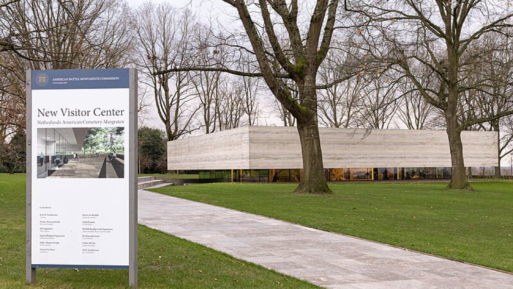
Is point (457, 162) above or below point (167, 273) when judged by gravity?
above

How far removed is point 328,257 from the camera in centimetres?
878

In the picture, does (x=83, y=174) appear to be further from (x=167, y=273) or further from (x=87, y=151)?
(x=167, y=273)

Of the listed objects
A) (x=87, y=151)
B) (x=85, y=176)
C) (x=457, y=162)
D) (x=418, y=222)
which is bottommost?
(x=418, y=222)

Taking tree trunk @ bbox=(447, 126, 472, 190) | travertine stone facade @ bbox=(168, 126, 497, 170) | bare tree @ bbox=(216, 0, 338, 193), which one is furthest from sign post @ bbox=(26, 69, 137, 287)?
travertine stone facade @ bbox=(168, 126, 497, 170)

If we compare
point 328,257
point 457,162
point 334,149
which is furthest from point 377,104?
point 328,257

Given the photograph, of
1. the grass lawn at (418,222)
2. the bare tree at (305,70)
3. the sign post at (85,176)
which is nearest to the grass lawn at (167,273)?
the sign post at (85,176)

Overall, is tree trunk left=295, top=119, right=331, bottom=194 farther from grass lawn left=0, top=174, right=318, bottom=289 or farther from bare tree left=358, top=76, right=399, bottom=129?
grass lawn left=0, top=174, right=318, bottom=289

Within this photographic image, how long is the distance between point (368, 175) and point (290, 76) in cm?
2815

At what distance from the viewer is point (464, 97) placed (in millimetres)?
54750

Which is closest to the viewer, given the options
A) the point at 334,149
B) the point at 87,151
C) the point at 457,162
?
the point at 87,151

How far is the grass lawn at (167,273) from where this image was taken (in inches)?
262

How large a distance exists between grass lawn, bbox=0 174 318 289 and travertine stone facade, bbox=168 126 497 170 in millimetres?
32465

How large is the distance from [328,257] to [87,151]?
4387 millimetres

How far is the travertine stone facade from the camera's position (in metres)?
42.3
